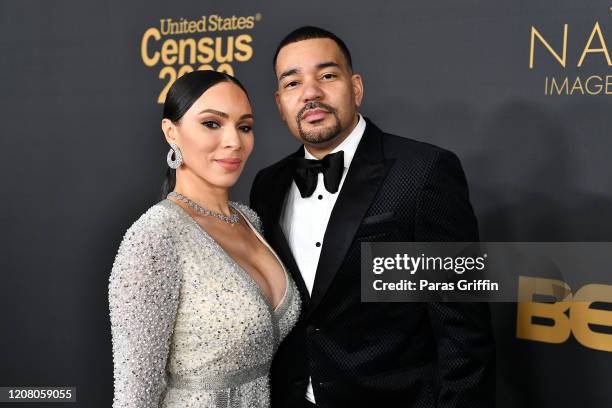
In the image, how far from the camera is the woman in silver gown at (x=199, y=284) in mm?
1544

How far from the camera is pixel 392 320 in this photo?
188cm

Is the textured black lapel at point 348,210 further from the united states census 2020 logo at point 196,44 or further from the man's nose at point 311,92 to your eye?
the united states census 2020 logo at point 196,44

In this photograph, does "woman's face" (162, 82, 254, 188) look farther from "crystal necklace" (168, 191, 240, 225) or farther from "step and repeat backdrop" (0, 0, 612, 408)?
"step and repeat backdrop" (0, 0, 612, 408)

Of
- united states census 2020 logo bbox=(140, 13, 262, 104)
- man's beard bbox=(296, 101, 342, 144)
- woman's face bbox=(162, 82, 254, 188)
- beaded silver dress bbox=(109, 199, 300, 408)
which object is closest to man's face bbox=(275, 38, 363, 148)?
man's beard bbox=(296, 101, 342, 144)

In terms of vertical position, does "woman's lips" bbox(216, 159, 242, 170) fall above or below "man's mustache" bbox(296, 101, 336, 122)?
below

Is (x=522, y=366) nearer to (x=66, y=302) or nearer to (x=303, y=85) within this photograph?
(x=303, y=85)

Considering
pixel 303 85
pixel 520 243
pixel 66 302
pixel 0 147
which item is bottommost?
pixel 66 302

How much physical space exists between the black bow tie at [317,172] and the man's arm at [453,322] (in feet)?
0.85

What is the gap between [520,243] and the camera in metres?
2.42

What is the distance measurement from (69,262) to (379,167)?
206cm

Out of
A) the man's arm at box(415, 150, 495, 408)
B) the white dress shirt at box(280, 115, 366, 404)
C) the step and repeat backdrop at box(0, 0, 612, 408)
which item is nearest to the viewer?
the man's arm at box(415, 150, 495, 408)

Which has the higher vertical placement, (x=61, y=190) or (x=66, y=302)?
(x=61, y=190)

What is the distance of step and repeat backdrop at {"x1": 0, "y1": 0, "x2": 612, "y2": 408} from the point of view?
91.4 inches

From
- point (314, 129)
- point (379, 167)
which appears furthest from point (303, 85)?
point (379, 167)
